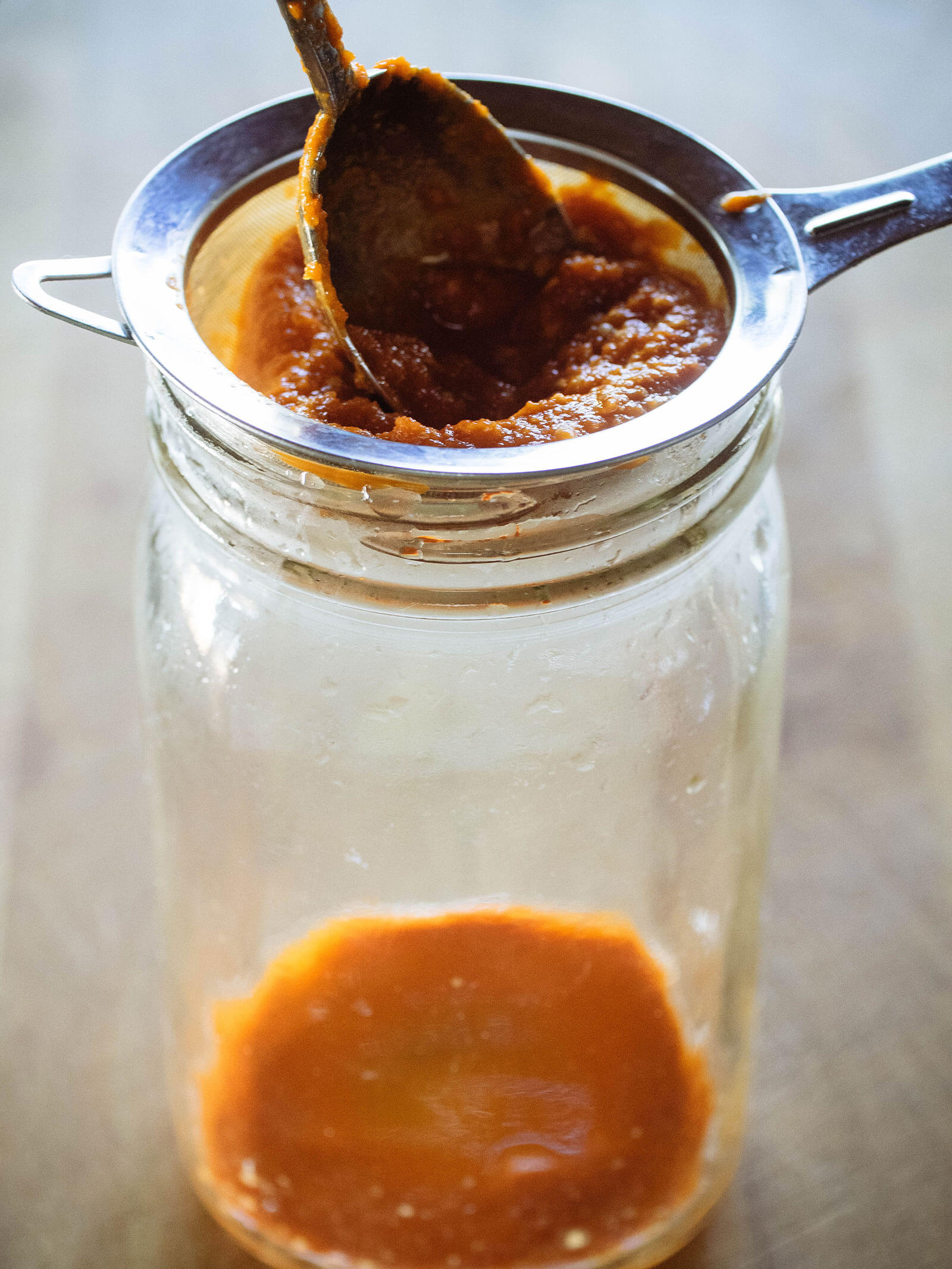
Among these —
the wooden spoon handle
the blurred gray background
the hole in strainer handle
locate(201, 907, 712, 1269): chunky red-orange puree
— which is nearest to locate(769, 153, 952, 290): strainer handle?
the hole in strainer handle

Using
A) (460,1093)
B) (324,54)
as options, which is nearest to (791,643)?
(460,1093)

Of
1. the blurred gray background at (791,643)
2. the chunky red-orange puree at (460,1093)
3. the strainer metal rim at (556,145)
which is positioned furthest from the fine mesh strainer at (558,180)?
the blurred gray background at (791,643)

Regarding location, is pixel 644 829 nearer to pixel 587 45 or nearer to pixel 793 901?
pixel 793 901

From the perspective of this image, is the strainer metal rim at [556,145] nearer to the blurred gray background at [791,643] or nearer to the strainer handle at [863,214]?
the strainer handle at [863,214]

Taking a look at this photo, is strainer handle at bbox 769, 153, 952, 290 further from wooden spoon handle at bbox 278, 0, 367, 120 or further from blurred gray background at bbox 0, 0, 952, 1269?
blurred gray background at bbox 0, 0, 952, 1269

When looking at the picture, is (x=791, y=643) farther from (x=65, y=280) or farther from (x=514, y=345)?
(x=65, y=280)

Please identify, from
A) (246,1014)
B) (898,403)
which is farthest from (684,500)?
(898,403)
